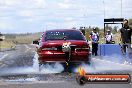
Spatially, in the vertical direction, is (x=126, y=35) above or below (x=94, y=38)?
above

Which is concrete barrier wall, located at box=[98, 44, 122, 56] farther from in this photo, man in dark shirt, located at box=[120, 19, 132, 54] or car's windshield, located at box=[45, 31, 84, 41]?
car's windshield, located at box=[45, 31, 84, 41]

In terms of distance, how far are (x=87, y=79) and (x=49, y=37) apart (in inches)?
439

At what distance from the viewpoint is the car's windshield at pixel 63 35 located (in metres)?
15.1

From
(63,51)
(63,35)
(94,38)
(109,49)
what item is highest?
(63,35)

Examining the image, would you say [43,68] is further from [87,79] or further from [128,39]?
[87,79]

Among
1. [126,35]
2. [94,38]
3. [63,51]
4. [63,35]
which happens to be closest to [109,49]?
[94,38]

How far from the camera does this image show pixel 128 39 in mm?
19438

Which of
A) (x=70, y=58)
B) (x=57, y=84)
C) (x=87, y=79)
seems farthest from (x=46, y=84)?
(x=87, y=79)

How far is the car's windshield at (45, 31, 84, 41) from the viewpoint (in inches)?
593

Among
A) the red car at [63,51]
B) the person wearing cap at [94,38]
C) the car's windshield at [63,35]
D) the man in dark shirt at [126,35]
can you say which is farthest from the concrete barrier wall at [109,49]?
the red car at [63,51]

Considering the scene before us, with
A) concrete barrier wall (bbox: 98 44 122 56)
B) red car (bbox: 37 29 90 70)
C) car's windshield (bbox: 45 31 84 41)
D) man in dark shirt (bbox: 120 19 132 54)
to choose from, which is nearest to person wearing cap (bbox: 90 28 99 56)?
concrete barrier wall (bbox: 98 44 122 56)

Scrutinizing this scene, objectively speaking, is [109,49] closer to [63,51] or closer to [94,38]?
[94,38]

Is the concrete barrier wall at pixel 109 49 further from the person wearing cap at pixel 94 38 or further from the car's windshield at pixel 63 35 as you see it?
the car's windshield at pixel 63 35

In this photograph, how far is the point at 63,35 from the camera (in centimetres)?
1522
